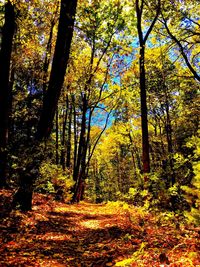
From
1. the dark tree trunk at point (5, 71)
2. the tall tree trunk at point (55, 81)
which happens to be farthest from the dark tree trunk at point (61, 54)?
the dark tree trunk at point (5, 71)

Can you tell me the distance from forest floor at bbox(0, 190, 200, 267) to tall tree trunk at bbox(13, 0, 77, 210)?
0.68 meters

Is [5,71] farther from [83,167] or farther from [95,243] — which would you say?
[83,167]

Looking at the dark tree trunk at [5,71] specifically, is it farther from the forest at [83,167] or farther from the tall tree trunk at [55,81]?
the tall tree trunk at [55,81]

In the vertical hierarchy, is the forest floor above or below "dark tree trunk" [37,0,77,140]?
below

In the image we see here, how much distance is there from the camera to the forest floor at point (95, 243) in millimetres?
4059

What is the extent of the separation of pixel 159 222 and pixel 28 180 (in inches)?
160

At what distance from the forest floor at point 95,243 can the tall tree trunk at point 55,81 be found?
0.68m

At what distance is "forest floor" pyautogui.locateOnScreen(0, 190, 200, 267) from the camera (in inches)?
160

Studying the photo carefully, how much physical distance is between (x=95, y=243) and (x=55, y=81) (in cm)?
475

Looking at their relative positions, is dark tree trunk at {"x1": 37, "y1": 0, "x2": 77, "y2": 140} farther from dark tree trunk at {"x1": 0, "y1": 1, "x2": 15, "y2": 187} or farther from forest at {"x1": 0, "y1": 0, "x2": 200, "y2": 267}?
dark tree trunk at {"x1": 0, "y1": 1, "x2": 15, "y2": 187}

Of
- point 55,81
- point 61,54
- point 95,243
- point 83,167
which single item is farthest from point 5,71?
point 83,167

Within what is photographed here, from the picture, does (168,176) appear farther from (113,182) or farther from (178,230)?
(113,182)

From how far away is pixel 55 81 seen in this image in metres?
7.86

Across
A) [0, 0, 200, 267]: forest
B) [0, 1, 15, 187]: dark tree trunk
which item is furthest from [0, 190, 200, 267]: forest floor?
[0, 1, 15, 187]: dark tree trunk
